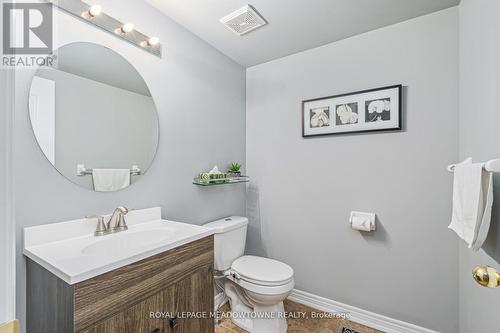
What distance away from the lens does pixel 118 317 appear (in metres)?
0.87

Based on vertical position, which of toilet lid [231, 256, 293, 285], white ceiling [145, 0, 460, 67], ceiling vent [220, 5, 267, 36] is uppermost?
white ceiling [145, 0, 460, 67]

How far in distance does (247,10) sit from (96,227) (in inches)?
63.8

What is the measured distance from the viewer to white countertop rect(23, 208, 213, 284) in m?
0.82

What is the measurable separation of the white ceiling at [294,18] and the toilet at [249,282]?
1501 millimetres

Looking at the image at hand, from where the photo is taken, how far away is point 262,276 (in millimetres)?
1590

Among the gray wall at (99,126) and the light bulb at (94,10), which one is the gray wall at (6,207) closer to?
the gray wall at (99,126)

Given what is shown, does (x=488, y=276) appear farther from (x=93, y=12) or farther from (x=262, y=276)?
(x=93, y=12)

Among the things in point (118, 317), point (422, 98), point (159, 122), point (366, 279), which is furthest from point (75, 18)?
point (366, 279)

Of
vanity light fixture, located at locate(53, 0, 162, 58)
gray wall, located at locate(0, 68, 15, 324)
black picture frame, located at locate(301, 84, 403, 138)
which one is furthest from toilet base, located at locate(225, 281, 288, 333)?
vanity light fixture, located at locate(53, 0, 162, 58)

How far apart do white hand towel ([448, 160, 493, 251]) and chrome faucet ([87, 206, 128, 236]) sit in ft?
5.21

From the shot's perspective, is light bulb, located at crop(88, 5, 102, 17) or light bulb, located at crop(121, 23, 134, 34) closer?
light bulb, located at crop(88, 5, 102, 17)

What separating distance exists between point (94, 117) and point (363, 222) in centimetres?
189

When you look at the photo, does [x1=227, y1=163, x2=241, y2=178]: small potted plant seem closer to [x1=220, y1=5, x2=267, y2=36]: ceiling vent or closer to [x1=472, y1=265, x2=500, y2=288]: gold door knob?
[x1=220, y1=5, x2=267, y2=36]: ceiling vent

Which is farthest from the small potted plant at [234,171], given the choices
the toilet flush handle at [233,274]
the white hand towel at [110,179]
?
the white hand towel at [110,179]
